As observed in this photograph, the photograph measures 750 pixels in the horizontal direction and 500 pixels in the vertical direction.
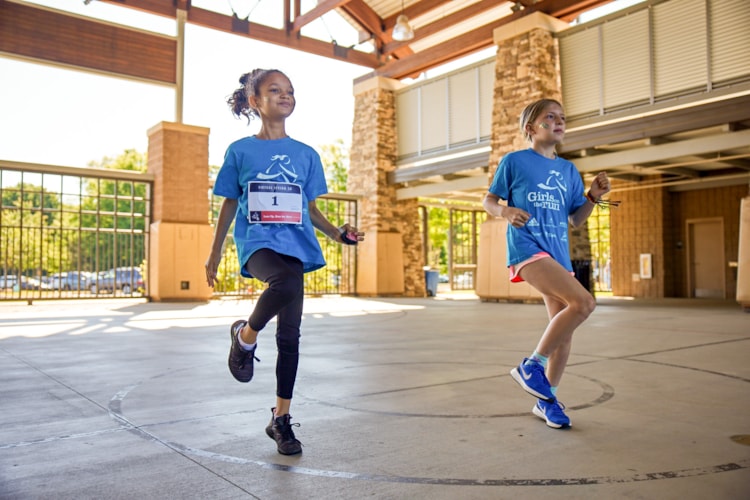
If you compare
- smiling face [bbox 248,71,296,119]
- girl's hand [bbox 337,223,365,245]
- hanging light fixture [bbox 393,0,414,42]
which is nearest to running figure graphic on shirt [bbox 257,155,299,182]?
smiling face [bbox 248,71,296,119]

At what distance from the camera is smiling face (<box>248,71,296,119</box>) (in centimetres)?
280

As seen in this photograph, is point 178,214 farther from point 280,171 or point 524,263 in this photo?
point 524,263

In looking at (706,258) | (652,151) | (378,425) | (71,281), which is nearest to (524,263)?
(378,425)

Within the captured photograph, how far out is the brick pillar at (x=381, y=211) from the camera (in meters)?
18.7

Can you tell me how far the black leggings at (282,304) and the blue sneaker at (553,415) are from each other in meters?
1.17

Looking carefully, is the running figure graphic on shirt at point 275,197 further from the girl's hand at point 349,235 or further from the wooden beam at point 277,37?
the wooden beam at point 277,37

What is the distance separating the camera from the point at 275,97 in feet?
9.18

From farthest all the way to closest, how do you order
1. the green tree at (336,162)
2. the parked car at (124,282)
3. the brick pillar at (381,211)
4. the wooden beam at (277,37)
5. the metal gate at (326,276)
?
1. the green tree at (336,162)
2. the brick pillar at (381,211)
3. the metal gate at (326,276)
4. the wooden beam at (277,37)
5. the parked car at (124,282)

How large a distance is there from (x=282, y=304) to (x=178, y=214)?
1316cm

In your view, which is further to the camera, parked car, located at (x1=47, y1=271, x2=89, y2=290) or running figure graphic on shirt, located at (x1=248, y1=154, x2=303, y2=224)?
parked car, located at (x1=47, y1=271, x2=89, y2=290)

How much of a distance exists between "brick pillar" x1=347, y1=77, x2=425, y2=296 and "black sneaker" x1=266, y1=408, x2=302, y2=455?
1592 cm

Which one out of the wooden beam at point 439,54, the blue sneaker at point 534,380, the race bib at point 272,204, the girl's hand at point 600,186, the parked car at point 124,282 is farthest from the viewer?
the wooden beam at point 439,54

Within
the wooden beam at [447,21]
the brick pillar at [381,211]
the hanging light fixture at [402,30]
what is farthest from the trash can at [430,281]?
the hanging light fixture at [402,30]

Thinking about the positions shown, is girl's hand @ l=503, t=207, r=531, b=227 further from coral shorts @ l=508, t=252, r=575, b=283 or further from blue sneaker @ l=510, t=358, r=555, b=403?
blue sneaker @ l=510, t=358, r=555, b=403
